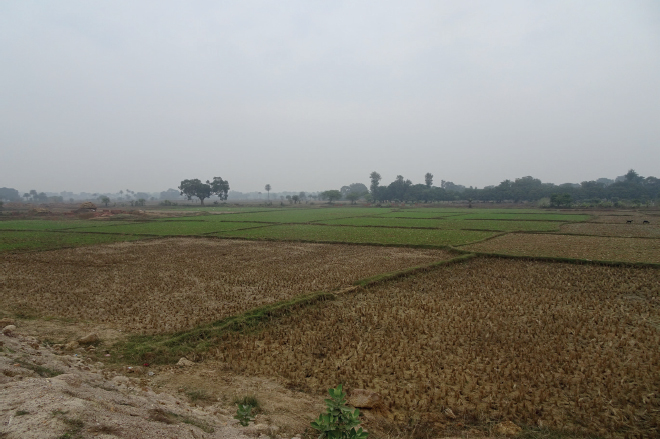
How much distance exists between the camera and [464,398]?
5492 mm

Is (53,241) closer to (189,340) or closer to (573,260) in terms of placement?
(189,340)

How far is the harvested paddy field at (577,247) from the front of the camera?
1664cm

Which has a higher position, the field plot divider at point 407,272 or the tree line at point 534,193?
the tree line at point 534,193

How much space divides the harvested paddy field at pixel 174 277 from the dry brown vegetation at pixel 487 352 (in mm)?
2207

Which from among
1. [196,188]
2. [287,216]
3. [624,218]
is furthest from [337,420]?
[196,188]

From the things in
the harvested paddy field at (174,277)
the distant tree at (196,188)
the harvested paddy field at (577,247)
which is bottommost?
the harvested paddy field at (174,277)

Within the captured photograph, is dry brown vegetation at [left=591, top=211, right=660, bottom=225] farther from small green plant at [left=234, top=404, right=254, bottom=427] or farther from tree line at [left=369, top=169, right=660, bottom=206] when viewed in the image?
small green plant at [left=234, top=404, right=254, bottom=427]

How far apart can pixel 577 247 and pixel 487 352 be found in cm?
1682

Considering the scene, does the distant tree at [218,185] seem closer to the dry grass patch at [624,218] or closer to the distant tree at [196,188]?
the distant tree at [196,188]

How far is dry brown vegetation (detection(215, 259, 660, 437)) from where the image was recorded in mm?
5285

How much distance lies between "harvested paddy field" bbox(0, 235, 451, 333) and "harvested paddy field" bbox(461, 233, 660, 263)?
408 centimetres

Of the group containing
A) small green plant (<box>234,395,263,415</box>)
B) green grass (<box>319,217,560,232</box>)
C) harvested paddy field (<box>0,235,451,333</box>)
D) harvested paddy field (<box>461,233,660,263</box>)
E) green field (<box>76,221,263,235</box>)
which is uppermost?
green field (<box>76,221,263,235</box>)

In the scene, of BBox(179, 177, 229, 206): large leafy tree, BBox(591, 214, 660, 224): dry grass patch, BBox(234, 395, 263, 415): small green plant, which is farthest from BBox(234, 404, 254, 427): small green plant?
BBox(179, 177, 229, 206): large leafy tree

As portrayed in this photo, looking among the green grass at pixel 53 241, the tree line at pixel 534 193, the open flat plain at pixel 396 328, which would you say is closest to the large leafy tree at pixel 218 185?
the tree line at pixel 534 193
